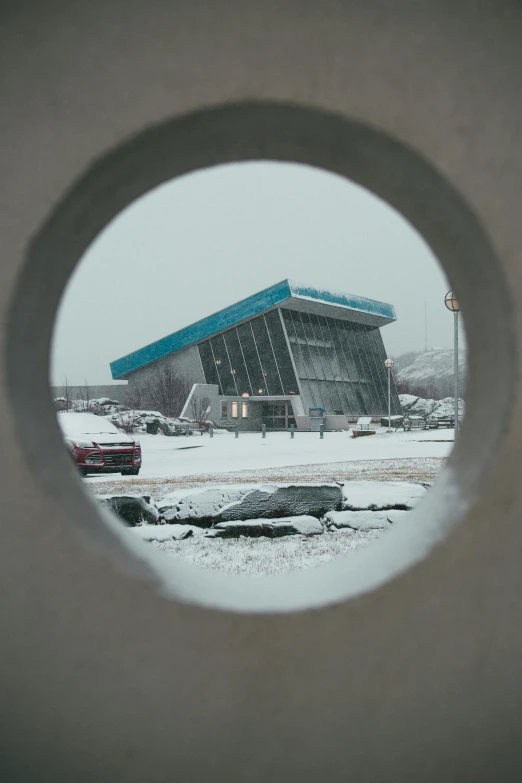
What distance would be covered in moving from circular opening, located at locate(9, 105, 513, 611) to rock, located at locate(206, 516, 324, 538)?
555cm

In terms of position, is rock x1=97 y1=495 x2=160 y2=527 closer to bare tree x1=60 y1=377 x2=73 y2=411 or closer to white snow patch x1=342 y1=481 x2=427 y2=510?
white snow patch x1=342 y1=481 x2=427 y2=510

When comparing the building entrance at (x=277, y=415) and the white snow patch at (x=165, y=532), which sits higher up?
the building entrance at (x=277, y=415)

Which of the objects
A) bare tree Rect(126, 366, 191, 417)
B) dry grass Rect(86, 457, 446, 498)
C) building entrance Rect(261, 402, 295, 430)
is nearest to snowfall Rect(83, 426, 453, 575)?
dry grass Rect(86, 457, 446, 498)

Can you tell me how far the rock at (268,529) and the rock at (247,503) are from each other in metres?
0.27

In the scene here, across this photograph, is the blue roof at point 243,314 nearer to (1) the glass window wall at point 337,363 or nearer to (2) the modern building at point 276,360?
(2) the modern building at point 276,360

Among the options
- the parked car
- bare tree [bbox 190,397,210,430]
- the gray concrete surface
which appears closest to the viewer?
the gray concrete surface

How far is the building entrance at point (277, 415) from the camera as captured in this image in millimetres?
39969

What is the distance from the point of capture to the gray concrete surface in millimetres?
2326

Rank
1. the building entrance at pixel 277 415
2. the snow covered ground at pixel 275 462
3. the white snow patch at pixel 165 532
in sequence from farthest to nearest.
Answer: the building entrance at pixel 277 415 → the snow covered ground at pixel 275 462 → the white snow patch at pixel 165 532

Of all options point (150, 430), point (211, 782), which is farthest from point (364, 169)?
point (150, 430)

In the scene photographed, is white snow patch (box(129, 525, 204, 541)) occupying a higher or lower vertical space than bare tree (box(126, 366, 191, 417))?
lower

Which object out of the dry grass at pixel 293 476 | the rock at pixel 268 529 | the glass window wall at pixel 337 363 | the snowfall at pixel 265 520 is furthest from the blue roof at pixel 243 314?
the rock at pixel 268 529

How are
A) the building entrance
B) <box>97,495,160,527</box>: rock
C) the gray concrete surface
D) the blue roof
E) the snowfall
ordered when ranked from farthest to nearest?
the building entrance, the blue roof, <box>97,495,160,527</box>: rock, the snowfall, the gray concrete surface

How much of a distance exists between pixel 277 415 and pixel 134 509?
32.2m
